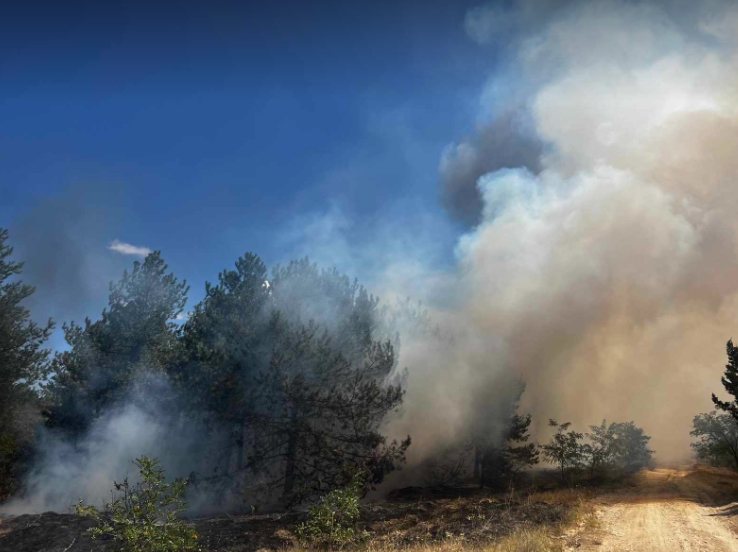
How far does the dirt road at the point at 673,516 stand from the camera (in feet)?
41.3

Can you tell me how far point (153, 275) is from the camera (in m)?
25.9

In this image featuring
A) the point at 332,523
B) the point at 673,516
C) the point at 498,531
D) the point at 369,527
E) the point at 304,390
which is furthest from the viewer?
the point at 304,390

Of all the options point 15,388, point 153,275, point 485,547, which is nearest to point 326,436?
point 485,547

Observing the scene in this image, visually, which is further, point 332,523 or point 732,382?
point 732,382

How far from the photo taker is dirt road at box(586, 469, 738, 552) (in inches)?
495

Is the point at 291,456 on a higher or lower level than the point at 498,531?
higher

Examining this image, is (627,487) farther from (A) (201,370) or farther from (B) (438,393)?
(A) (201,370)

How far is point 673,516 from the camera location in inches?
644

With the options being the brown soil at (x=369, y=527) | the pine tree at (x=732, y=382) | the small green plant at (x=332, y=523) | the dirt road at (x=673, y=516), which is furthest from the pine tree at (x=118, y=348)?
the pine tree at (x=732, y=382)

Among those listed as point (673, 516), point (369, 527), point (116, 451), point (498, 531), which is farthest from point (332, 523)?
point (116, 451)

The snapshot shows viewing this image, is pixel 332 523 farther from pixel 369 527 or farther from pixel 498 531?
pixel 498 531

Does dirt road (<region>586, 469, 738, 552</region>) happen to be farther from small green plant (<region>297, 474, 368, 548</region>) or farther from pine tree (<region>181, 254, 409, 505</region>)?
pine tree (<region>181, 254, 409, 505</region>)

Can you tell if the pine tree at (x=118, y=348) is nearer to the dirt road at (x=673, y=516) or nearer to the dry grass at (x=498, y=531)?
the dry grass at (x=498, y=531)

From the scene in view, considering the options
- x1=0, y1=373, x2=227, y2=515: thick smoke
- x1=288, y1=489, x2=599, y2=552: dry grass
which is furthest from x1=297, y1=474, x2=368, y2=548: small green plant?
x1=0, y1=373, x2=227, y2=515: thick smoke
